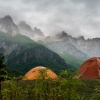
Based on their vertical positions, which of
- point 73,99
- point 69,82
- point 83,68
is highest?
point 83,68

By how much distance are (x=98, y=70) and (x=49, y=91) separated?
23960 millimetres

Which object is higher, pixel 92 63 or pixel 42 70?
pixel 92 63

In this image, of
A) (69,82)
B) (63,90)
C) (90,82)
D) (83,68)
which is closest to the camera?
(69,82)

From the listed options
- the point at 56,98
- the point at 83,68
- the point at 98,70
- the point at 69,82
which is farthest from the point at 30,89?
the point at 83,68

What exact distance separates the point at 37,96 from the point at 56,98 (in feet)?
1.85

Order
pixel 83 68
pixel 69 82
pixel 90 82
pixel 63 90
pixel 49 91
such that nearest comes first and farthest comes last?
pixel 69 82, pixel 63 90, pixel 49 91, pixel 90 82, pixel 83 68

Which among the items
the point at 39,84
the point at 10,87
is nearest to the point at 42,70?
the point at 39,84

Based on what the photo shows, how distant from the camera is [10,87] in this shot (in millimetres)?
4875

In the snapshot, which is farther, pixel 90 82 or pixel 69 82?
pixel 90 82

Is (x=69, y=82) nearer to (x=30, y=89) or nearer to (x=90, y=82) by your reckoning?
(x=30, y=89)

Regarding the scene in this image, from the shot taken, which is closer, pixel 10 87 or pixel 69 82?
pixel 69 82

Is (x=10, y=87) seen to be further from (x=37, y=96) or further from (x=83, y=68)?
(x=83, y=68)

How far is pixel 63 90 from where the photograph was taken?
447 cm

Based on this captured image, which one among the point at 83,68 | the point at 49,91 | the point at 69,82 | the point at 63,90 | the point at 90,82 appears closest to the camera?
the point at 69,82
